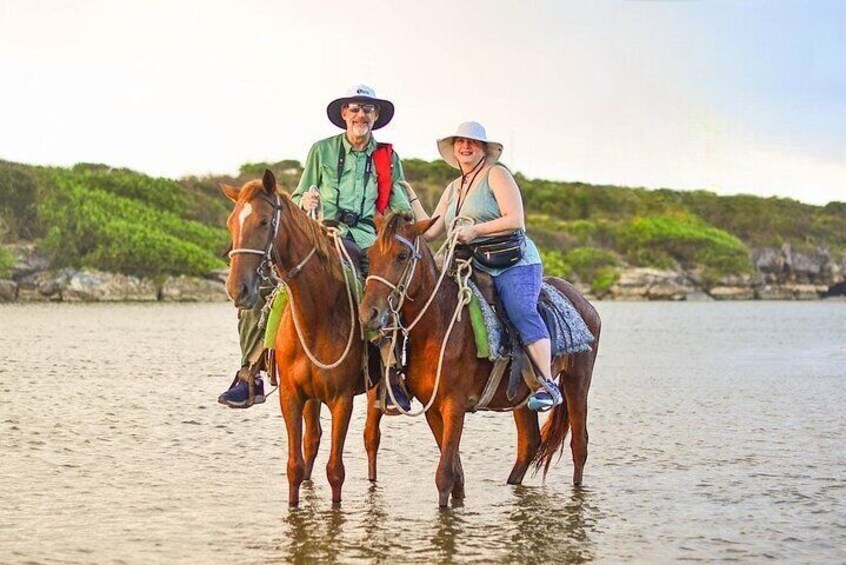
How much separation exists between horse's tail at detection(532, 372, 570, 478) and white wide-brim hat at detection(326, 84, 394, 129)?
111 inches

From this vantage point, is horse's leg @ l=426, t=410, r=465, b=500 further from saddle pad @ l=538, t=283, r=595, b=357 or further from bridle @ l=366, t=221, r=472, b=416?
saddle pad @ l=538, t=283, r=595, b=357

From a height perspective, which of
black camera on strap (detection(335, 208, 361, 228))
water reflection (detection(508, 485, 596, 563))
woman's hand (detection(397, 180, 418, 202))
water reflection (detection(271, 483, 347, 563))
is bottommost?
water reflection (detection(508, 485, 596, 563))

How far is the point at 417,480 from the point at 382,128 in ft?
10.3

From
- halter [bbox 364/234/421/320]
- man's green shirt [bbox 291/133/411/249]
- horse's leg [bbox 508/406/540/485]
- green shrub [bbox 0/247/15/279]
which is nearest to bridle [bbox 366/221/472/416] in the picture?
halter [bbox 364/234/421/320]

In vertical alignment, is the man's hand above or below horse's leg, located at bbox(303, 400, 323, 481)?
above

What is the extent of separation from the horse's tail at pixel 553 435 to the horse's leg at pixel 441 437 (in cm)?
126

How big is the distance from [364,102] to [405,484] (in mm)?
3316

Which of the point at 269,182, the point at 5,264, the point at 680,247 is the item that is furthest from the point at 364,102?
the point at 680,247

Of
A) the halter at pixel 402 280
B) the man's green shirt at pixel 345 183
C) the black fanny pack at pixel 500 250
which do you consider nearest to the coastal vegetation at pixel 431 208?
Answer: the man's green shirt at pixel 345 183

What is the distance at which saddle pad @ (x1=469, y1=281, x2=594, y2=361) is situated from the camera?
8.23 metres

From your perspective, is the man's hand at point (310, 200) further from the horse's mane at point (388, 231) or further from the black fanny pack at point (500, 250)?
the black fanny pack at point (500, 250)

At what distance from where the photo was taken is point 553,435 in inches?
383

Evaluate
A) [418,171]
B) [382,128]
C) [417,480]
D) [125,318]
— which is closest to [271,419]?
[417,480]

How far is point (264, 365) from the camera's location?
8617 millimetres
